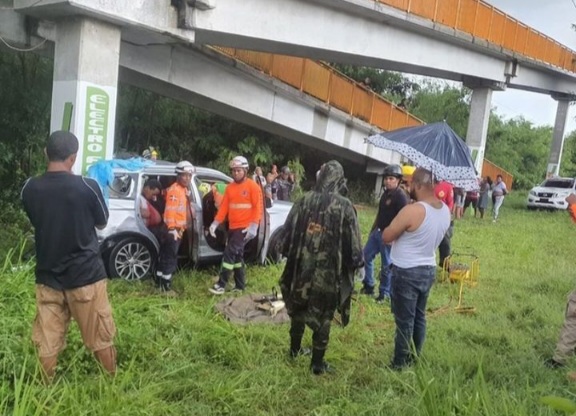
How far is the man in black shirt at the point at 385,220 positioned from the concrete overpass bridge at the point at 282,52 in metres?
3.80

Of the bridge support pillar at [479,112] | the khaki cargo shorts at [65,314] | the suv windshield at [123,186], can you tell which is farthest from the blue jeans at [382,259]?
→ the bridge support pillar at [479,112]

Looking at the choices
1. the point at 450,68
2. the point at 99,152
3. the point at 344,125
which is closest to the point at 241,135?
the point at 344,125

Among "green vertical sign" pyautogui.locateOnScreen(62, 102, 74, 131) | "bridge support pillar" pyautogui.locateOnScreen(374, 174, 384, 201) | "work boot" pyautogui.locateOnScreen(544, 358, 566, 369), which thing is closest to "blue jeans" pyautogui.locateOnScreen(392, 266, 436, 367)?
"work boot" pyautogui.locateOnScreen(544, 358, 566, 369)

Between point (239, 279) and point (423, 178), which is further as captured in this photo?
point (239, 279)

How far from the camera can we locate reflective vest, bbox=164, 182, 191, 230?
6438 mm

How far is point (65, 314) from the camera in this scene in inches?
139

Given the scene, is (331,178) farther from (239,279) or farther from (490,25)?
(490,25)

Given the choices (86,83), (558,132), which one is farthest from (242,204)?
(558,132)

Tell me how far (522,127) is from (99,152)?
34.0 m

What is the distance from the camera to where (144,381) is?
12.6ft

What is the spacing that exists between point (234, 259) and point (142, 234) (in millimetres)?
1234

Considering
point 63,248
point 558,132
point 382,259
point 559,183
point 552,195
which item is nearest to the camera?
point 63,248

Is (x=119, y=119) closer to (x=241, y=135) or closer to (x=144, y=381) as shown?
(x=241, y=135)

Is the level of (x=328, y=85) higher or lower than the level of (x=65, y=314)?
higher
